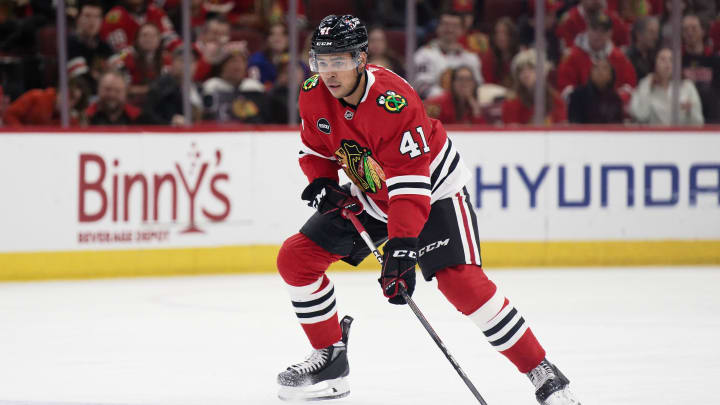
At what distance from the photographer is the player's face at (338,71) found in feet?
10.2

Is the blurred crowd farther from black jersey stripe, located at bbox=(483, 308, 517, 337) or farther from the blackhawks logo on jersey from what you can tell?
black jersey stripe, located at bbox=(483, 308, 517, 337)

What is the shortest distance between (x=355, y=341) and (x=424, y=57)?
3.01 meters

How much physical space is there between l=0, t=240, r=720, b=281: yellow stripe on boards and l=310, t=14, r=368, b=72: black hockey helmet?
361 centimetres

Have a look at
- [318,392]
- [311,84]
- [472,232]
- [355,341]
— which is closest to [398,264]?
[472,232]

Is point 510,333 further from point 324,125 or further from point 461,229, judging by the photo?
point 324,125

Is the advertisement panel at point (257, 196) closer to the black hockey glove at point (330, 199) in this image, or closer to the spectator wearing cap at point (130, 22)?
the spectator wearing cap at point (130, 22)

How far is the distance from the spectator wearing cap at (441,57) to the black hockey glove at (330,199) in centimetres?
371

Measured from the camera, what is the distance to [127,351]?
433 centimetres

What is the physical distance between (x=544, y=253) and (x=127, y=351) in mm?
3414

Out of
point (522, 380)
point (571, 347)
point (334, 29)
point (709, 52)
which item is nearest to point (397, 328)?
point (571, 347)

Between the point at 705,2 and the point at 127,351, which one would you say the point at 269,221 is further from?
the point at 705,2

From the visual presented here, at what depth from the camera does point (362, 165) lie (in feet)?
10.8

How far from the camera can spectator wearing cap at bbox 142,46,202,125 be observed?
6.73 m

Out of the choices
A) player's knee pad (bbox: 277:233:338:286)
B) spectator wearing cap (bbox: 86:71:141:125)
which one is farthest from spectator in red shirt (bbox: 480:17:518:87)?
player's knee pad (bbox: 277:233:338:286)
